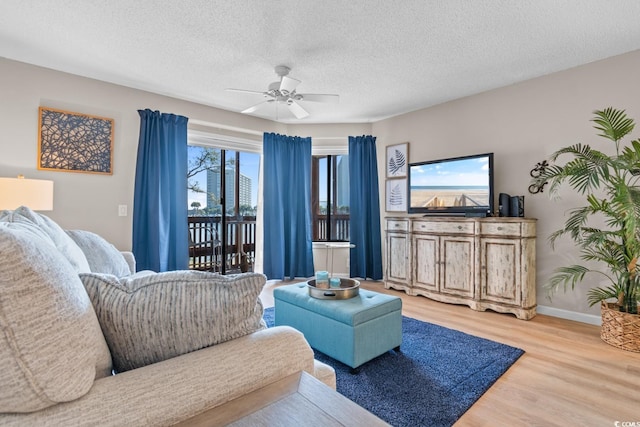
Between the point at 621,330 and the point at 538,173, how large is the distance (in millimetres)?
1588

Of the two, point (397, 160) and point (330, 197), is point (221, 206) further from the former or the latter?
point (397, 160)

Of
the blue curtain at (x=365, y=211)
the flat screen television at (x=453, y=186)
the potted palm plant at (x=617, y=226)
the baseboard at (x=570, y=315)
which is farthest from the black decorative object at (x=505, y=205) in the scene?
the blue curtain at (x=365, y=211)

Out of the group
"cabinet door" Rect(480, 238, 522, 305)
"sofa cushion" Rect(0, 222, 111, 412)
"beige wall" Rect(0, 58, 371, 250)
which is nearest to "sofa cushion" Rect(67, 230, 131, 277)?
"beige wall" Rect(0, 58, 371, 250)

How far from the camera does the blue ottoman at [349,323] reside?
202 cm

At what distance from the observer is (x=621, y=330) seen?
7.93ft

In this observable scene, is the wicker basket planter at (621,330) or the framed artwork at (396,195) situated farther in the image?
the framed artwork at (396,195)

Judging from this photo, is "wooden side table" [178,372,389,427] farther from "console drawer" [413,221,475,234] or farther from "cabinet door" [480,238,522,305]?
"console drawer" [413,221,475,234]

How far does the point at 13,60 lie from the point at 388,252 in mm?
4487

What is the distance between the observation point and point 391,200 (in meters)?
4.66

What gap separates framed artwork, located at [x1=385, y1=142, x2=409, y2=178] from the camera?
4.50 metres

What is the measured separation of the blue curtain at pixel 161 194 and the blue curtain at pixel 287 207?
119 cm

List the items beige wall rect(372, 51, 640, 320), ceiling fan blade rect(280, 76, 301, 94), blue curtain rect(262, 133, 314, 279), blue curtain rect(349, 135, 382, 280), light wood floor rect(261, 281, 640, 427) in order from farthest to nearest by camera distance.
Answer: blue curtain rect(349, 135, 382, 280) < blue curtain rect(262, 133, 314, 279) < beige wall rect(372, 51, 640, 320) < ceiling fan blade rect(280, 76, 301, 94) < light wood floor rect(261, 281, 640, 427)

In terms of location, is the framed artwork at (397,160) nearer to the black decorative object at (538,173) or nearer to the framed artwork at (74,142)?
the black decorative object at (538,173)

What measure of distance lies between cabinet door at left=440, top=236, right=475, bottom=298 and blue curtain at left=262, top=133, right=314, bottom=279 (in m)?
1.98
